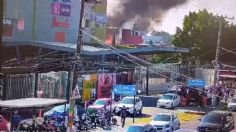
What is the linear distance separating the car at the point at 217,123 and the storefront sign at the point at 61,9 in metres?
26.7

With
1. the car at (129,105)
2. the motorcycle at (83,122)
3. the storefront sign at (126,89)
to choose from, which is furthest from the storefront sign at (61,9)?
the motorcycle at (83,122)

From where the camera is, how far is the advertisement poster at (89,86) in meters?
40.7

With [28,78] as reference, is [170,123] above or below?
below

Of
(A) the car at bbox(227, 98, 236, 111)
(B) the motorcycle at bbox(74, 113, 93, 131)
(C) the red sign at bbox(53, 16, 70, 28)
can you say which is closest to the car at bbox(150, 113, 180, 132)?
(B) the motorcycle at bbox(74, 113, 93, 131)

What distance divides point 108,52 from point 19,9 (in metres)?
10.1

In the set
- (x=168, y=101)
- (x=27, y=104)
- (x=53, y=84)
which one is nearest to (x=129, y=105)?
(x=53, y=84)

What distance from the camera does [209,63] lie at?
3359 inches

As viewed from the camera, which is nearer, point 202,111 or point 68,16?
point 202,111

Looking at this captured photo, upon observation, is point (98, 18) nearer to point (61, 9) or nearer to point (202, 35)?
point (61, 9)

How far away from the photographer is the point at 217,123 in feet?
102

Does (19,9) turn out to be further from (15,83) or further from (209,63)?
(209,63)

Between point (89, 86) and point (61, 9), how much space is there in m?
16.2

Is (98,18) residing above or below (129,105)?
above

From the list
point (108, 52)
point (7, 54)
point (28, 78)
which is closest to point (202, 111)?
point (108, 52)
